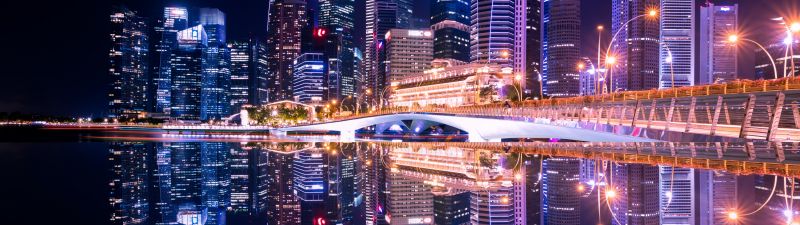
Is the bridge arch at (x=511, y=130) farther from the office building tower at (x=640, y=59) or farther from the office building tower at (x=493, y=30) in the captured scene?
the office building tower at (x=640, y=59)

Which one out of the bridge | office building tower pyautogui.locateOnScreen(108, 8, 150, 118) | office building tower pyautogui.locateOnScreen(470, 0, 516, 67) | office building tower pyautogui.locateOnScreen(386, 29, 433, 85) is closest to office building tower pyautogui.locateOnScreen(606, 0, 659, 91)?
office building tower pyautogui.locateOnScreen(470, 0, 516, 67)

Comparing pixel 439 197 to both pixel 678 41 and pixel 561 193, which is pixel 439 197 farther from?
pixel 678 41

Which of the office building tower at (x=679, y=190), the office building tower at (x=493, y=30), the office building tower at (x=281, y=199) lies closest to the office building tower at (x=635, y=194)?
the office building tower at (x=679, y=190)

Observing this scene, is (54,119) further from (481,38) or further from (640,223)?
(640,223)

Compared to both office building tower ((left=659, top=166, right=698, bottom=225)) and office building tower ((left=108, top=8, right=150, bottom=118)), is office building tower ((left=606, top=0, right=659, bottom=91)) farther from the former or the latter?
office building tower ((left=659, top=166, right=698, bottom=225))

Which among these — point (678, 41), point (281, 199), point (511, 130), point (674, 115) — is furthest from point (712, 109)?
point (678, 41)

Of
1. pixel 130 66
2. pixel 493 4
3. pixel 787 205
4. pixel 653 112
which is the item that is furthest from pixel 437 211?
pixel 130 66
